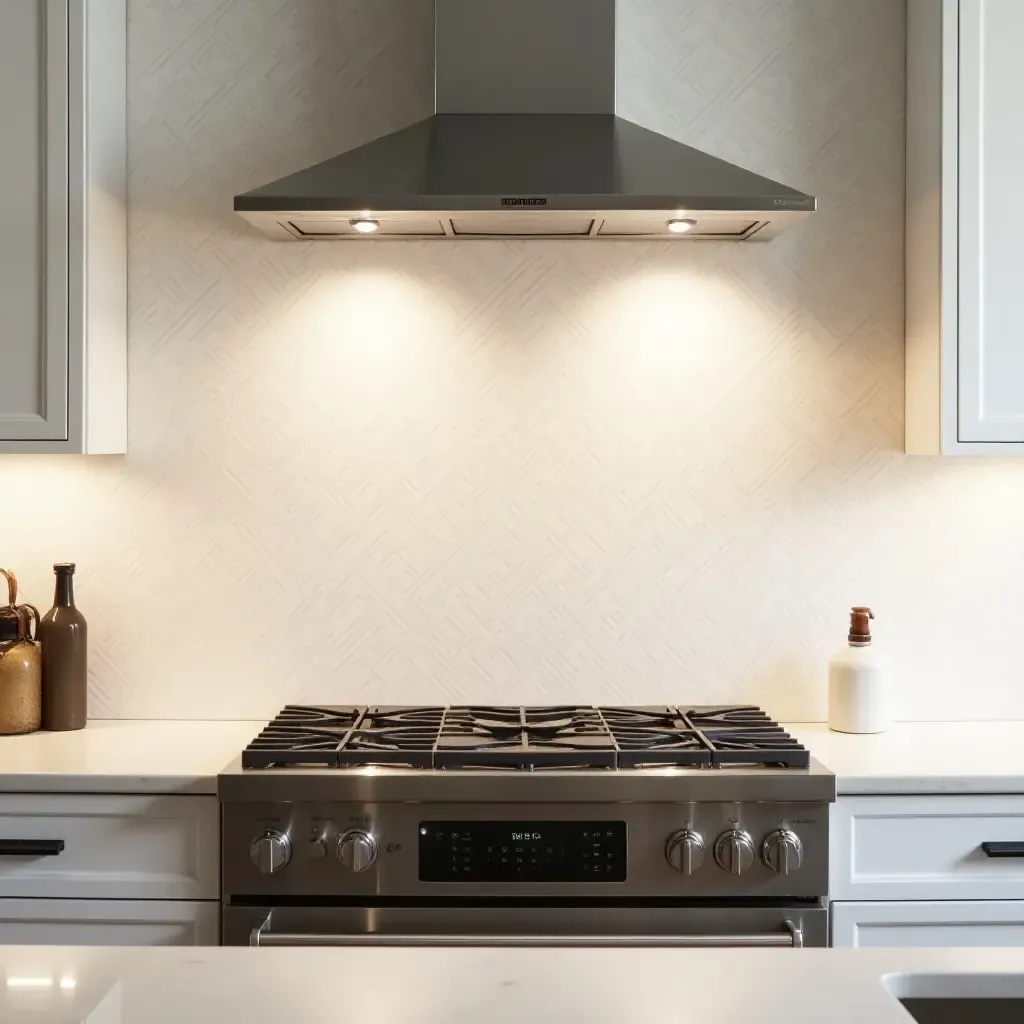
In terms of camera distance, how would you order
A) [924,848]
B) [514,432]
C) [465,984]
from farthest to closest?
[514,432] → [924,848] → [465,984]

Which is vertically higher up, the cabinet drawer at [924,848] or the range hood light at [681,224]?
the range hood light at [681,224]

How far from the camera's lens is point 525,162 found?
223 centimetres

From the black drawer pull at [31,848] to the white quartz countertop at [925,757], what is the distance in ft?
4.50

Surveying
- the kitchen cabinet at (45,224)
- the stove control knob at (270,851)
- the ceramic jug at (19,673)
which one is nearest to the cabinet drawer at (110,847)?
the stove control knob at (270,851)

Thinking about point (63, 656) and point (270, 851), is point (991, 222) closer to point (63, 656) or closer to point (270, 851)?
point (270, 851)

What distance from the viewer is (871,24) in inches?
104

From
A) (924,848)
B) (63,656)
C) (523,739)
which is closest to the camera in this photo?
(924,848)

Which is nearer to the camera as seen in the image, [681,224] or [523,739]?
[523,739]

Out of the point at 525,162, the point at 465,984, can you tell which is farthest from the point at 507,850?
the point at 525,162

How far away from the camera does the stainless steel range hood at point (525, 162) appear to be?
2.17 metres

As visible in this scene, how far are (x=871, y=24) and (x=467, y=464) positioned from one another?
1.31 meters

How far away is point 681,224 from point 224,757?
1.38m

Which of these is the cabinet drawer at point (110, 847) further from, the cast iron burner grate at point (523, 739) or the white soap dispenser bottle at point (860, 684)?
the white soap dispenser bottle at point (860, 684)

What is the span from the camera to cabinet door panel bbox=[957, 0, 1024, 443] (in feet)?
7.75
